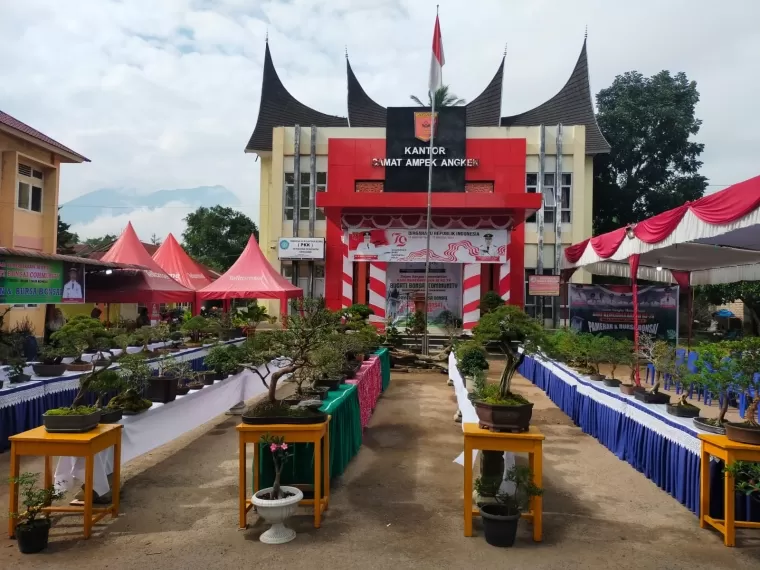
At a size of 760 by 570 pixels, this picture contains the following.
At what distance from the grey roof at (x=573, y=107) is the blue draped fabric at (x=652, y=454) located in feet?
47.9

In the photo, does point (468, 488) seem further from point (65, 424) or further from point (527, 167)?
point (527, 167)

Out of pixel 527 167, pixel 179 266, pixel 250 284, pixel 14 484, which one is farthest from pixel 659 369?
pixel 527 167

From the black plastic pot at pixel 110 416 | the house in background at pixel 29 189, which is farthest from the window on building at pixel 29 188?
the black plastic pot at pixel 110 416

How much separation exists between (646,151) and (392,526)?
75.0ft

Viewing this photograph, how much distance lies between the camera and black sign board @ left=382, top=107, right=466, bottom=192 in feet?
55.8

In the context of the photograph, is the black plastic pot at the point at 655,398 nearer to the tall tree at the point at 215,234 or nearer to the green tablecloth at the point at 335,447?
the green tablecloth at the point at 335,447

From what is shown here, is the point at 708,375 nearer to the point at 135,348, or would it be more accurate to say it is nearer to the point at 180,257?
the point at 135,348

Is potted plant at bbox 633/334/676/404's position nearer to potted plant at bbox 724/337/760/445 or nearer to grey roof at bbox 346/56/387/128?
potted plant at bbox 724/337/760/445

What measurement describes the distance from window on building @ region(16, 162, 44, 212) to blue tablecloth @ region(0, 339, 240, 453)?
9.09 meters

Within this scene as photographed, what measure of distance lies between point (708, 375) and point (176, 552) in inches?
149

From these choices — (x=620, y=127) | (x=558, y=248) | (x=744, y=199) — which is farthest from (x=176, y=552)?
(x=620, y=127)

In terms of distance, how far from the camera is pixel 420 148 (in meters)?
17.0

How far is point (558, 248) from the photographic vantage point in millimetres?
17891

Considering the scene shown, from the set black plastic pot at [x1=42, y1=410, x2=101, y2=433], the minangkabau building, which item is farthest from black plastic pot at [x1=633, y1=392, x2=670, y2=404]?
the minangkabau building
